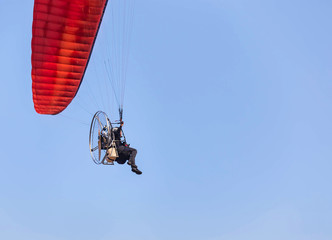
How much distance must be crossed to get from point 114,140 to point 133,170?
1.34m

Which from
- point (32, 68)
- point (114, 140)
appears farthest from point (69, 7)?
point (114, 140)

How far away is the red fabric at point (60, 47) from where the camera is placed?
33000 millimetres

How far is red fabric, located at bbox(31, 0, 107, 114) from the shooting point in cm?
3300

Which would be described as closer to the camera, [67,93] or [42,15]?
[42,15]

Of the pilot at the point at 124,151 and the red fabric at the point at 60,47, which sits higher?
the red fabric at the point at 60,47

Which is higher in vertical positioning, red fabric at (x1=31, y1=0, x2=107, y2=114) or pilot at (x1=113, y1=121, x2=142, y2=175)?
red fabric at (x1=31, y1=0, x2=107, y2=114)

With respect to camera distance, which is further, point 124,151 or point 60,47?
point 60,47

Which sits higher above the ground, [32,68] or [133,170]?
[32,68]

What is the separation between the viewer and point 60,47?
34.4m

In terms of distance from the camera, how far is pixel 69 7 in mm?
32969

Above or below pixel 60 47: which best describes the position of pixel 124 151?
below

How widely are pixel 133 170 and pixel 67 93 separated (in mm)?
5590

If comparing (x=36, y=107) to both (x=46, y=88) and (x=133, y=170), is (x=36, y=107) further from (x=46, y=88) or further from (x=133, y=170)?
(x=133, y=170)

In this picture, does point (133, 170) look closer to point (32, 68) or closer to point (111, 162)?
point (111, 162)
